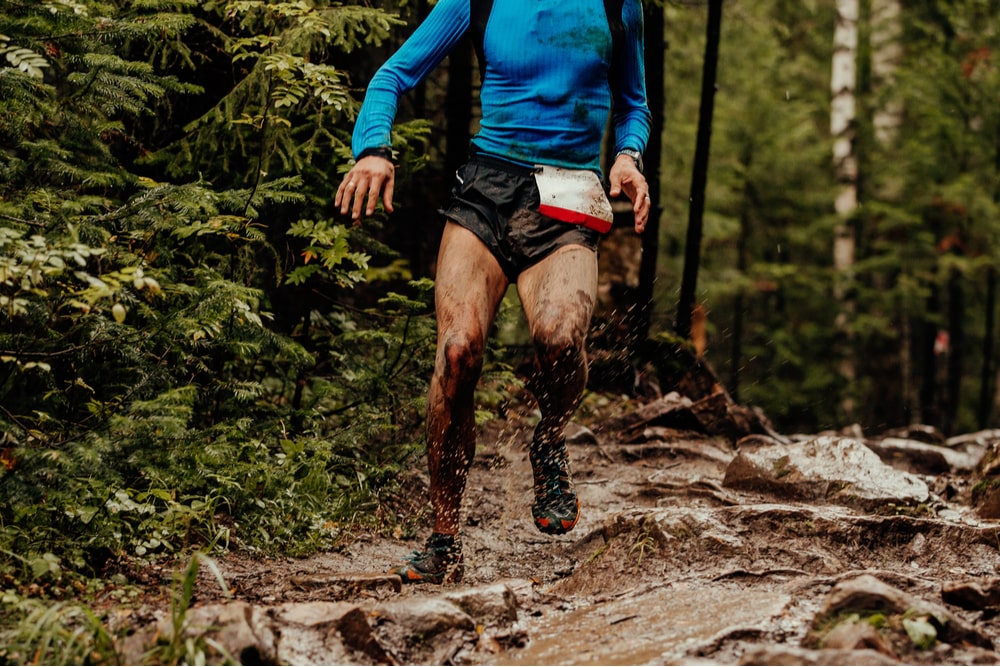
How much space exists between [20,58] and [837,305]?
23.4m

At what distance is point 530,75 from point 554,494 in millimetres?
2042

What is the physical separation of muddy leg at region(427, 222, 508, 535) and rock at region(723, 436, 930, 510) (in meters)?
2.96

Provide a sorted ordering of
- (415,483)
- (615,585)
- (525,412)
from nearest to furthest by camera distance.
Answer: (615,585)
(415,483)
(525,412)

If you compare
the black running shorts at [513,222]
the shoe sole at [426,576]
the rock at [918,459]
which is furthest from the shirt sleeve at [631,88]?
the rock at [918,459]

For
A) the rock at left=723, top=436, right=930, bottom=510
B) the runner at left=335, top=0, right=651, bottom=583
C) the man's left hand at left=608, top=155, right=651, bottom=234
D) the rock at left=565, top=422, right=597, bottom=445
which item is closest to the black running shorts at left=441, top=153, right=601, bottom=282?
the runner at left=335, top=0, right=651, bottom=583

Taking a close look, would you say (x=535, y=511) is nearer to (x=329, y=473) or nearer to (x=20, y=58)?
(x=329, y=473)

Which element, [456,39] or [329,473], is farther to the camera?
[329,473]

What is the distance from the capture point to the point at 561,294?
415 cm

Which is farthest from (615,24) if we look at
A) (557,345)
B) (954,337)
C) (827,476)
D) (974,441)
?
(954,337)

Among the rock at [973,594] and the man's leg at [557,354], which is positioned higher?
the man's leg at [557,354]

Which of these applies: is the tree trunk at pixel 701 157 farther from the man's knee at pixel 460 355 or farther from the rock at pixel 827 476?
the man's knee at pixel 460 355

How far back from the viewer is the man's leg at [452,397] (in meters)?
4.06

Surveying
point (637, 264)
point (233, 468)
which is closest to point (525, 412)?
point (637, 264)

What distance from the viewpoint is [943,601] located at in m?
3.64
